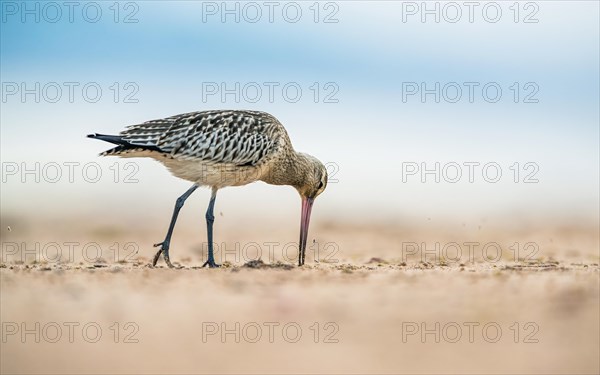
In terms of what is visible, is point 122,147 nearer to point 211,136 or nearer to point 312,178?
point 211,136

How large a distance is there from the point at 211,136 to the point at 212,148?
19 centimetres

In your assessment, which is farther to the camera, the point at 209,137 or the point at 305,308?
the point at 209,137

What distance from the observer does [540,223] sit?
76.4ft

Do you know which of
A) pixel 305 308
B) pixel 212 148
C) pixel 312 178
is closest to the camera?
pixel 305 308

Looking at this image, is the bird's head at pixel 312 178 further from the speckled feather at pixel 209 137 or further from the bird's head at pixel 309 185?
the speckled feather at pixel 209 137

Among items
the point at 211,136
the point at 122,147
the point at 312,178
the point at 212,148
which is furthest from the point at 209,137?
the point at 312,178

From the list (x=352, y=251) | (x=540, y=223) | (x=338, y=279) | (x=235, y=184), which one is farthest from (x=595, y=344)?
(x=540, y=223)

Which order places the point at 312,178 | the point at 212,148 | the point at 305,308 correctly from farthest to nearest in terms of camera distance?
1. the point at 312,178
2. the point at 212,148
3. the point at 305,308

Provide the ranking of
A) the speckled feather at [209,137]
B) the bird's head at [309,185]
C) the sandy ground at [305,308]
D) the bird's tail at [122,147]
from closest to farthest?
1. the sandy ground at [305,308]
2. the bird's tail at [122,147]
3. the speckled feather at [209,137]
4. the bird's head at [309,185]

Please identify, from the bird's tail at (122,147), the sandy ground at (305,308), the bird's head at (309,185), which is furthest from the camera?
the bird's head at (309,185)

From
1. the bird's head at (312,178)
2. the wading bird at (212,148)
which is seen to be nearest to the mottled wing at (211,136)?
the wading bird at (212,148)

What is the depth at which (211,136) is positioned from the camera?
43.1ft

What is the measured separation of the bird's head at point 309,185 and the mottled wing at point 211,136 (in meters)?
0.95

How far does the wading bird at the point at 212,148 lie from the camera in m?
12.9
